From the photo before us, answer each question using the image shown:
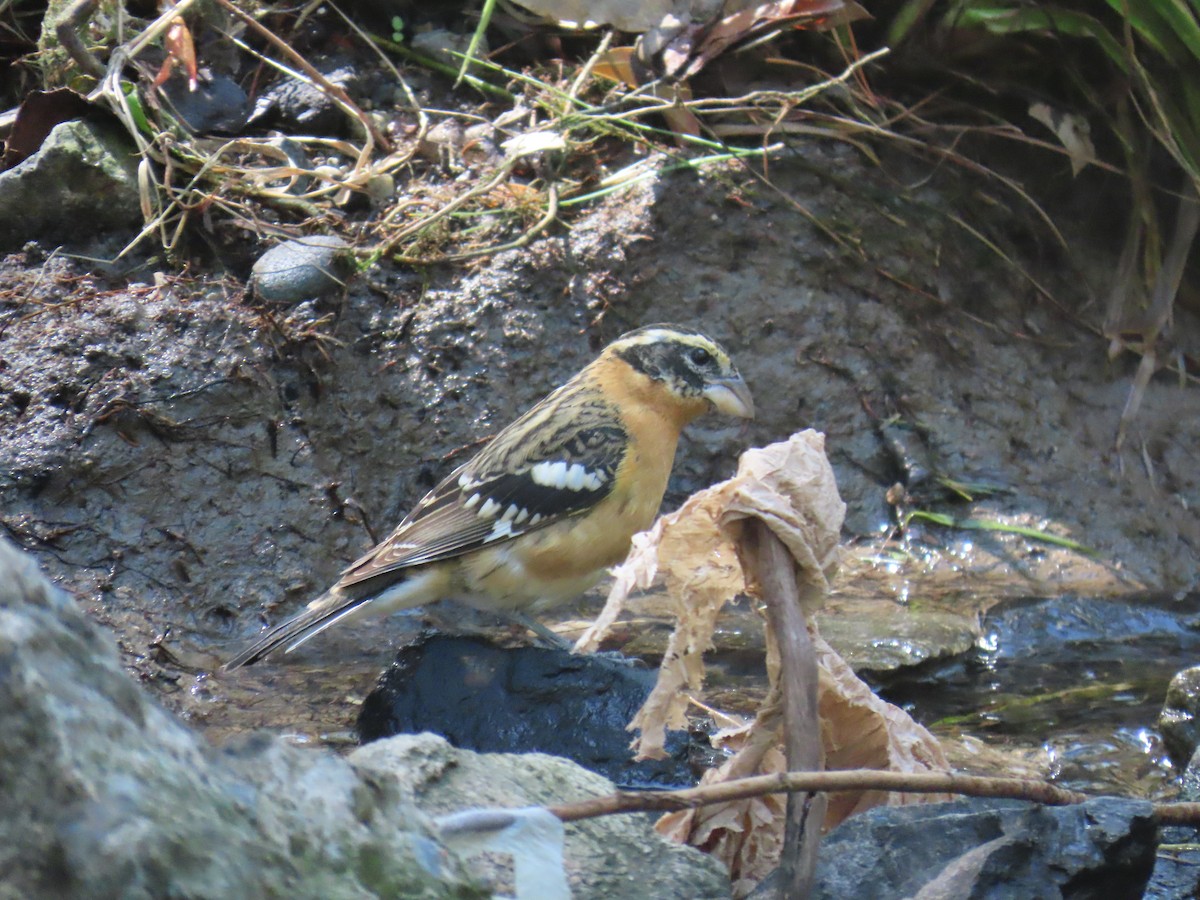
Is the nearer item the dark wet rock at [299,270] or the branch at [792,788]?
the branch at [792,788]

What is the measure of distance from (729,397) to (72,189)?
3125 mm

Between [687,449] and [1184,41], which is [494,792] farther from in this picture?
[1184,41]

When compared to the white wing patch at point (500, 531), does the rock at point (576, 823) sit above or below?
above

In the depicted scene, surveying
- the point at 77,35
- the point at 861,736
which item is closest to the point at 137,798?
the point at 861,736

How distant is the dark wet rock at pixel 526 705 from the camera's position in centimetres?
426

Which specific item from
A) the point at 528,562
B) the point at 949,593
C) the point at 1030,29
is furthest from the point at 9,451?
the point at 1030,29

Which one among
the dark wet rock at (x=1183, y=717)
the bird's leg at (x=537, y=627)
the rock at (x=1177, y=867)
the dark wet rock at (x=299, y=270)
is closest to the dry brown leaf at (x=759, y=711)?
the rock at (x=1177, y=867)

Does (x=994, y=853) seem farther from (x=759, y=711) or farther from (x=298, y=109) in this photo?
(x=298, y=109)

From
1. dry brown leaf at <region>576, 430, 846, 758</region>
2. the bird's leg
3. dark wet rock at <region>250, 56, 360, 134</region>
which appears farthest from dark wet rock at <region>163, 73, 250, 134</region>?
dry brown leaf at <region>576, 430, 846, 758</region>

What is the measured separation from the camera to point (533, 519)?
523 centimetres

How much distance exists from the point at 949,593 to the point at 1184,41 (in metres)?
2.79

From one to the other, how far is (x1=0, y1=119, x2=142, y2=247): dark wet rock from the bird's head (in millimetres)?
2530

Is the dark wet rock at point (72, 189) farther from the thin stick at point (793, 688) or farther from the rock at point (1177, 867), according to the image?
the rock at point (1177, 867)

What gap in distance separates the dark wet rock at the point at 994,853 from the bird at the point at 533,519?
2573mm
